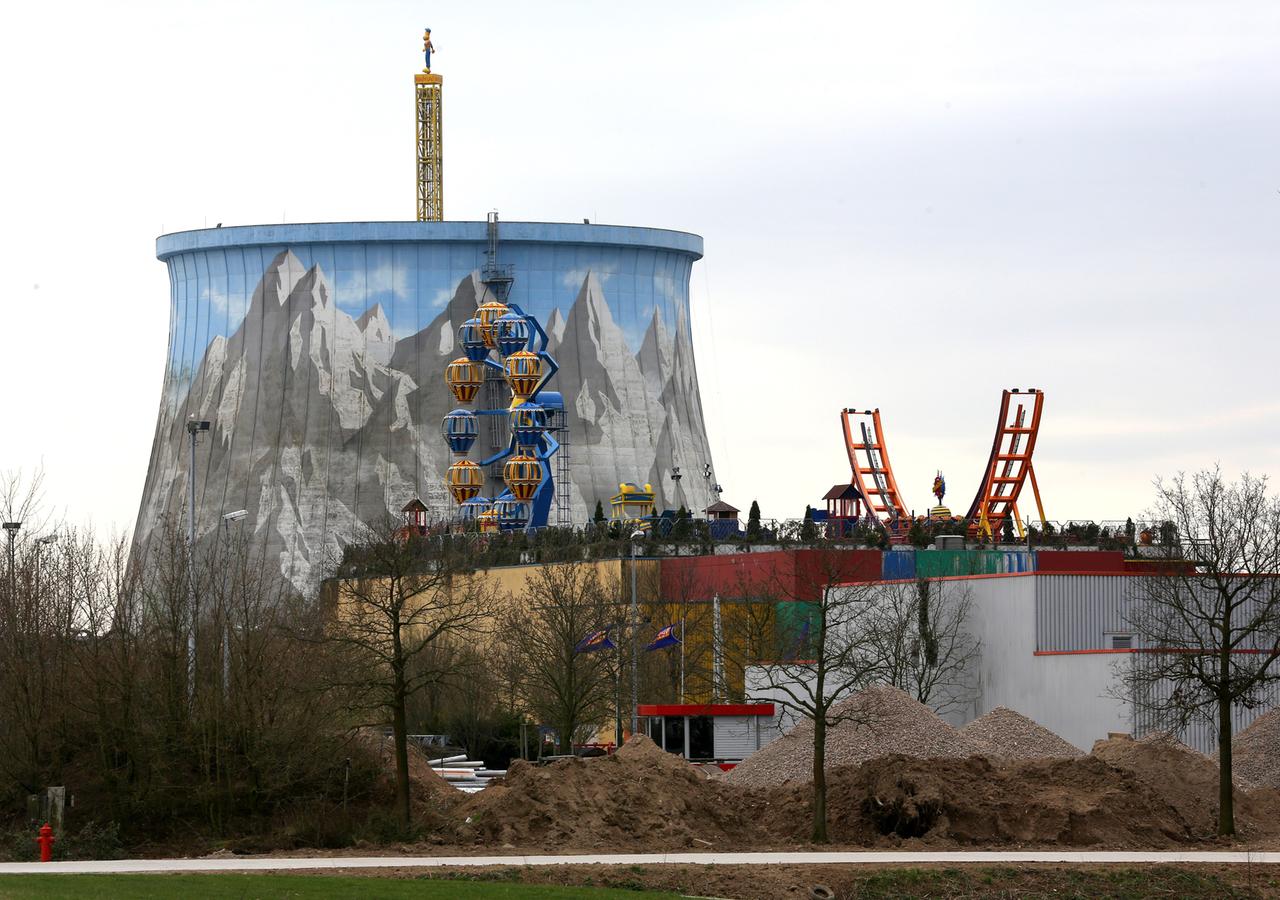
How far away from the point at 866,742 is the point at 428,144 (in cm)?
4874

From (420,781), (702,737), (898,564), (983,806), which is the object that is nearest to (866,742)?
(983,806)

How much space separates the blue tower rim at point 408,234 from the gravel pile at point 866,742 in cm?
4428

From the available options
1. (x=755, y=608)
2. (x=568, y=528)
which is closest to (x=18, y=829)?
(x=755, y=608)

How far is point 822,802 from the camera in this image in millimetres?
28016

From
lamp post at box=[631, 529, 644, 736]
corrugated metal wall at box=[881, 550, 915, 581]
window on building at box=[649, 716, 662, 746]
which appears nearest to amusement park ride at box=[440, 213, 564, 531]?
corrugated metal wall at box=[881, 550, 915, 581]

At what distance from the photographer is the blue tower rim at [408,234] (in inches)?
2968

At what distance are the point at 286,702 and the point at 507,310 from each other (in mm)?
42442

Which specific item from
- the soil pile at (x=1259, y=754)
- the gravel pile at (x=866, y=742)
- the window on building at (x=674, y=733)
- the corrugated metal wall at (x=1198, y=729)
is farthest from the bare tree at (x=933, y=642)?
the gravel pile at (x=866, y=742)

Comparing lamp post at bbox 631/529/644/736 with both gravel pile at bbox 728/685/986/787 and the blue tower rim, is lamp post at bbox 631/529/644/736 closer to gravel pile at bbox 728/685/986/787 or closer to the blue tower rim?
gravel pile at bbox 728/685/986/787

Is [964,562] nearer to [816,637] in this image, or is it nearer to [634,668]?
[816,637]

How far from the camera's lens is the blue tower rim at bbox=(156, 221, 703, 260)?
7538 centimetres

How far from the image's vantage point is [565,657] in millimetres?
43375

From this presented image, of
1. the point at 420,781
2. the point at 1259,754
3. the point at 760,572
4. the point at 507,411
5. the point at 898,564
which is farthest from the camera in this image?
the point at 507,411

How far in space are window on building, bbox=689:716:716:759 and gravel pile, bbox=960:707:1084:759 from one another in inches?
306
